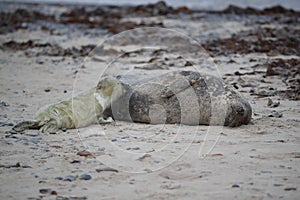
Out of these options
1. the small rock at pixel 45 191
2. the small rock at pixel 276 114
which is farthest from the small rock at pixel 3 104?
the small rock at pixel 276 114

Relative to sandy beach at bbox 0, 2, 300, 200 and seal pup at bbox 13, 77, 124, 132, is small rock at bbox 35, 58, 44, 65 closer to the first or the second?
sandy beach at bbox 0, 2, 300, 200

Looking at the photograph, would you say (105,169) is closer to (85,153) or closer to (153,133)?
(85,153)

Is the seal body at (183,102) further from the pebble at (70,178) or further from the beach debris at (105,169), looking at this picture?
the pebble at (70,178)

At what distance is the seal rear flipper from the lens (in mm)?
5258

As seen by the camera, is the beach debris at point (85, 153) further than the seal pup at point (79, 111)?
No

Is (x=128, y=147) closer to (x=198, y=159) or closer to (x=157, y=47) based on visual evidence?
(x=198, y=159)

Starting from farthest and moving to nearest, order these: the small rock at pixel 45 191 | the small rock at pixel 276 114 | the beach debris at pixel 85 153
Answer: the small rock at pixel 276 114 → the beach debris at pixel 85 153 → the small rock at pixel 45 191

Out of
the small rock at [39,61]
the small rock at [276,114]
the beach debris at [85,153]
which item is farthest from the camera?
the small rock at [39,61]

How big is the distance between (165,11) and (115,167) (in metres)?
15.4

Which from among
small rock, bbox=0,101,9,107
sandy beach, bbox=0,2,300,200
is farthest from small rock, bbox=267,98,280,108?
small rock, bbox=0,101,9,107

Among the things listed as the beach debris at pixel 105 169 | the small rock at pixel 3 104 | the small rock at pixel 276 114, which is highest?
the small rock at pixel 276 114

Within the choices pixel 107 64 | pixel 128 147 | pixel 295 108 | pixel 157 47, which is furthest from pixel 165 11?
pixel 128 147

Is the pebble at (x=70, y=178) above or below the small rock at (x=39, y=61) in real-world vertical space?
below

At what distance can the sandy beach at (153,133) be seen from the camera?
3.81 meters
